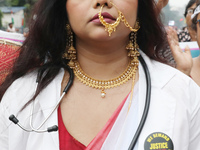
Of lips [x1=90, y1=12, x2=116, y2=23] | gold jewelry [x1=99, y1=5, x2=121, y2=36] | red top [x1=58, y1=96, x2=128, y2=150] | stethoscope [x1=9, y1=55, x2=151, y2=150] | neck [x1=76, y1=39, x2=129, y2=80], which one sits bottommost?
red top [x1=58, y1=96, x2=128, y2=150]

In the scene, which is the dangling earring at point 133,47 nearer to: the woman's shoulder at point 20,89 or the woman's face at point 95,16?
the woman's face at point 95,16

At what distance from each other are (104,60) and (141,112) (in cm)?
37

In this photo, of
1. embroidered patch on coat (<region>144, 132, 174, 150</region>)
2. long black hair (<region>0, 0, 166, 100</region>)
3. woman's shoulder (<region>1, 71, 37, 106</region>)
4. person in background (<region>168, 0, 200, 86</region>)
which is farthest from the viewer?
person in background (<region>168, 0, 200, 86</region>)

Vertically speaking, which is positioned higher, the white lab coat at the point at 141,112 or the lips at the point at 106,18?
the lips at the point at 106,18

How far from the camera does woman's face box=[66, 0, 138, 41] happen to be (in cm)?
182

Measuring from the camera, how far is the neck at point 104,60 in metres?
2.02

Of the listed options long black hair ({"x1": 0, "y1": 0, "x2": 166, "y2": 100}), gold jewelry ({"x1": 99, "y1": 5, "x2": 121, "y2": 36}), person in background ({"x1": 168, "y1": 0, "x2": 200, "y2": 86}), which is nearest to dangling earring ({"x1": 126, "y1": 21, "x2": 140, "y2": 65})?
long black hair ({"x1": 0, "y1": 0, "x2": 166, "y2": 100})

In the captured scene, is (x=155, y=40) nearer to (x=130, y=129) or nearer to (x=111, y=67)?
(x=111, y=67)

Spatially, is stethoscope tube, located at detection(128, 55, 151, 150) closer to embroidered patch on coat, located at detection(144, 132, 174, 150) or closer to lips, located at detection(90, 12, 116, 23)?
embroidered patch on coat, located at detection(144, 132, 174, 150)

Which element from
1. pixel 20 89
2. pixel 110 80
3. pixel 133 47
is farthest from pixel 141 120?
pixel 20 89

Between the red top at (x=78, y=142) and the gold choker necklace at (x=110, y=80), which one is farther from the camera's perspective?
the gold choker necklace at (x=110, y=80)

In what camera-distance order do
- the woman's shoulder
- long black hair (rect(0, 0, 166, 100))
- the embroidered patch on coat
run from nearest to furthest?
1. the embroidered patch on coat
2. the woman's shoulder
3. long black hair (rect(0, 0, 166, 100))

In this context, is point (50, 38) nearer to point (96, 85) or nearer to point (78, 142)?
point (96, 85)

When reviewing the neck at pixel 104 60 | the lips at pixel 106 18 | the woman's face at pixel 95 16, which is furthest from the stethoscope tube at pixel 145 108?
the lips at pixel 106 18
